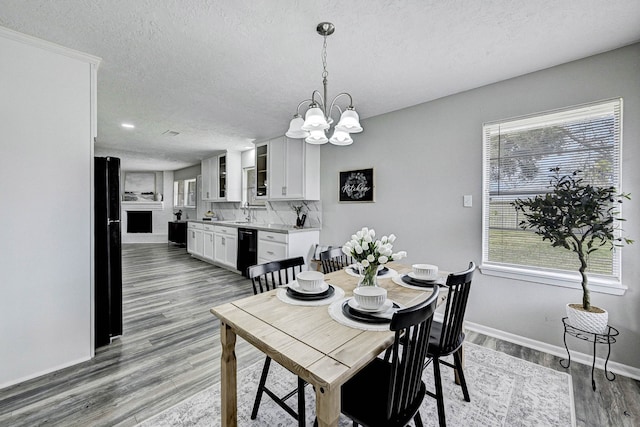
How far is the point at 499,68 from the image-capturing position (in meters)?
2.33

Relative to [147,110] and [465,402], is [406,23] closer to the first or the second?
[465,402]

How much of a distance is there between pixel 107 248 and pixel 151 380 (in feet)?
3.88

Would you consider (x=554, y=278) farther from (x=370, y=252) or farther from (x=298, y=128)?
(x=298, y=128)

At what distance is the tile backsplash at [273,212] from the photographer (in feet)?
14.4

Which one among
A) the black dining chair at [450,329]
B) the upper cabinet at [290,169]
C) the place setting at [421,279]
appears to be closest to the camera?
the black dining chair at [450,329]

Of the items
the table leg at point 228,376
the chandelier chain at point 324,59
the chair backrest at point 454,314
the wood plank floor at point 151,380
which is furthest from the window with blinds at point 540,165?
the table leg at point 228,376

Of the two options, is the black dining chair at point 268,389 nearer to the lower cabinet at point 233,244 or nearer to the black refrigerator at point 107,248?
A: the black refrigerator at point 107,248

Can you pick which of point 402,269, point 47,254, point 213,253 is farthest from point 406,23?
point 213,253

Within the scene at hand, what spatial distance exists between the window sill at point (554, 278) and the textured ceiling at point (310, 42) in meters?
1.80

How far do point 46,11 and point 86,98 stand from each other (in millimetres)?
594

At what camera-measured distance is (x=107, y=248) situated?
92.3 inches

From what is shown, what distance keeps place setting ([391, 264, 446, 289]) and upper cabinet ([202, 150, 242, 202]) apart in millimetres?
4664

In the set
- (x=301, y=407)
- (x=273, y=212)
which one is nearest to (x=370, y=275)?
(x=301, y=407)

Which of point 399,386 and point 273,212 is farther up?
point 273,212
